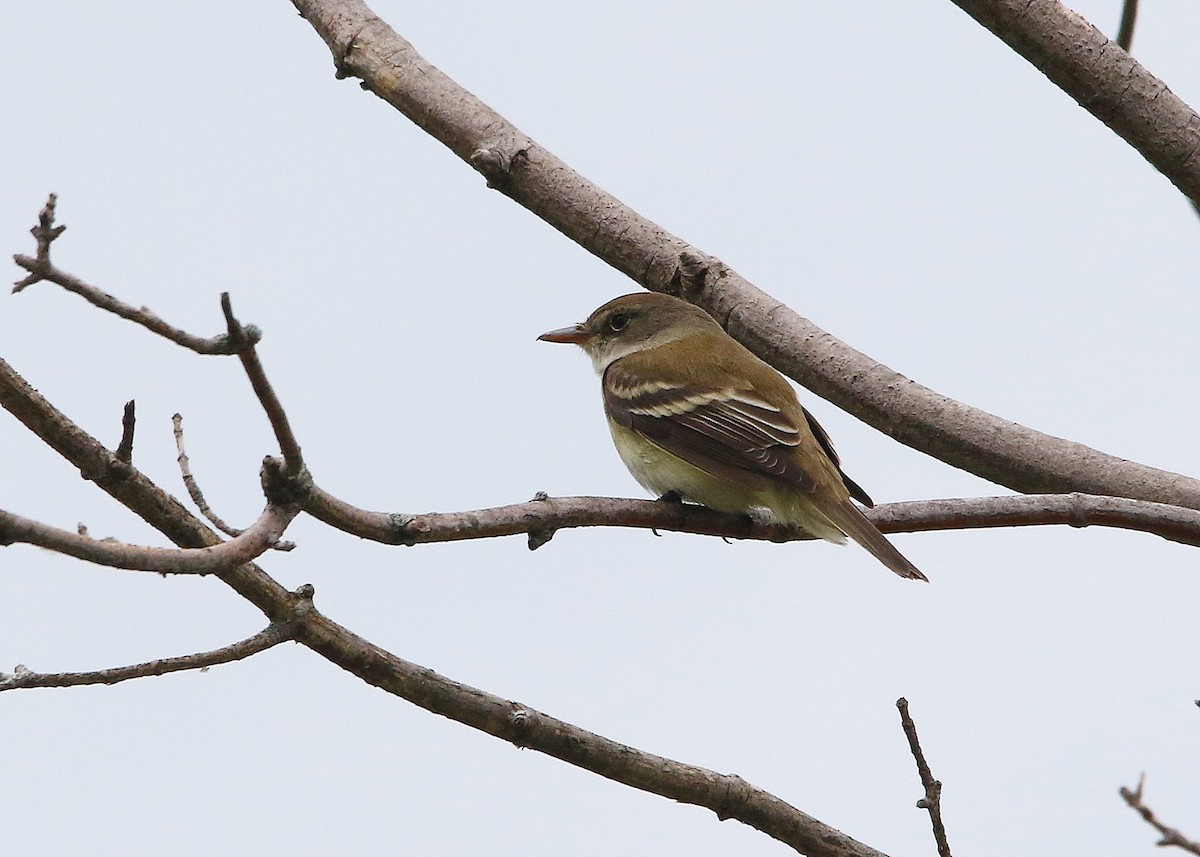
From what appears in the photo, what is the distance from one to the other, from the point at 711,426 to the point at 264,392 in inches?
128

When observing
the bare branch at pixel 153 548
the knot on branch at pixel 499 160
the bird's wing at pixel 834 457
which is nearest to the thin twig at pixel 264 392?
the bare branch at pixel 153 548

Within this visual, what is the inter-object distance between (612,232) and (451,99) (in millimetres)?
823

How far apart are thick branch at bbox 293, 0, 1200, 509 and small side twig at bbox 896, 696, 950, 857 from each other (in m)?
1.56

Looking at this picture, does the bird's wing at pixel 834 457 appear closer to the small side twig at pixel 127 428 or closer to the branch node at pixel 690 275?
the branch node at pixel 690 275

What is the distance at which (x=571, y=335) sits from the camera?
6.89m

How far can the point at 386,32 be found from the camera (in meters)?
5.38

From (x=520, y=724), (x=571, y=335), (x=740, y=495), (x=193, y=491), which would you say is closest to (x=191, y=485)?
(x=193, y=491)

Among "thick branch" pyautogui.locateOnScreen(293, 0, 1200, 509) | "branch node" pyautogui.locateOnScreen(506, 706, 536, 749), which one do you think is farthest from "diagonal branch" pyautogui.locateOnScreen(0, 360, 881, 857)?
"thick branch" pyautogui.locateOnScreen(293, 0, 1200, 509)

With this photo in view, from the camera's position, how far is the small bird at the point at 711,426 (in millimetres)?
5078

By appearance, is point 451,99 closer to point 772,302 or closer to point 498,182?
point 498,182

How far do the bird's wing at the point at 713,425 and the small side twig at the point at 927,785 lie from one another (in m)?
1.76

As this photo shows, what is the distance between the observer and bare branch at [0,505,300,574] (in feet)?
7.27

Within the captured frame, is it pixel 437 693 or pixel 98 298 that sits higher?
pixel 98 298

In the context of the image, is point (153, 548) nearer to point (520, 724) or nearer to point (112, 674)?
point (112, 674)
